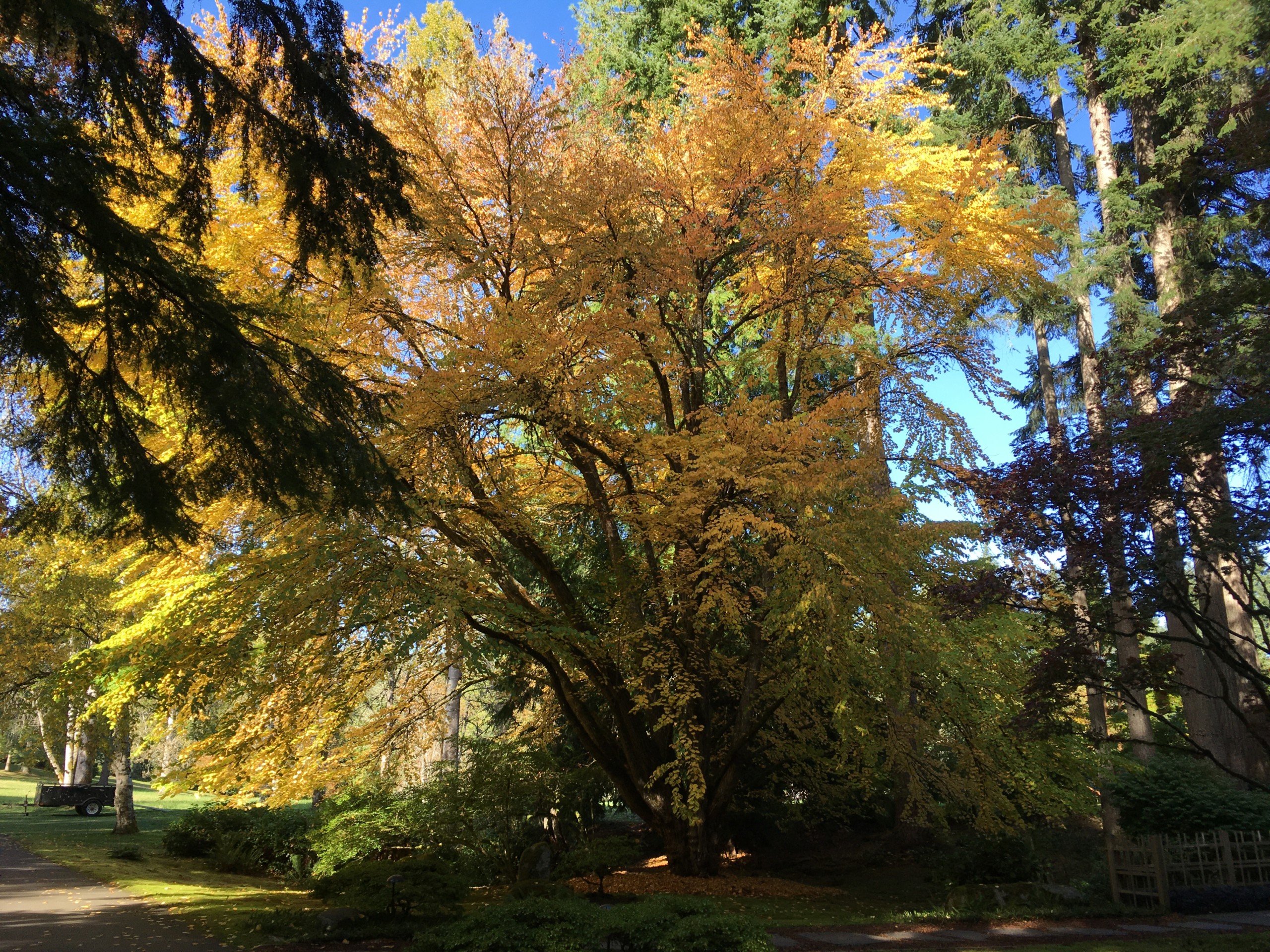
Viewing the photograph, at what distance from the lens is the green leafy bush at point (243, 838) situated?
15578mm

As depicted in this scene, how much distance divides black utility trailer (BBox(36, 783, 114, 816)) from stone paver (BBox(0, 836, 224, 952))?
1752cm

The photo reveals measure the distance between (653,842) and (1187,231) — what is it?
15.4 meters

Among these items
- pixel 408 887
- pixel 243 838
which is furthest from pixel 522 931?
pixel 243 838

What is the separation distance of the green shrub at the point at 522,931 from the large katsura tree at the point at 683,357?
248cm

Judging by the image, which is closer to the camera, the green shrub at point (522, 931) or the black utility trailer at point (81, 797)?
the green shrub at point (522, 931)

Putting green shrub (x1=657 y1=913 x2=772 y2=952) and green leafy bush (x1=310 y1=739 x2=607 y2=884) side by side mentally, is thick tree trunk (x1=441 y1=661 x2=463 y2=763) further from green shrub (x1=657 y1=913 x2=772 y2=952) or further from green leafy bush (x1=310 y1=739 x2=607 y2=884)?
green shrub (x1=657 y1=913 x2=772 y2=952)

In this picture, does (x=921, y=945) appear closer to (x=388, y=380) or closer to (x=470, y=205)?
(x=388, y=380)

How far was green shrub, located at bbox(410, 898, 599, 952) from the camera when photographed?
665cm

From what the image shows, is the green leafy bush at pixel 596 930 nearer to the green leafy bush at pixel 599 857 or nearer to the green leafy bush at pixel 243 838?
the green leafy bush at pixel 599 857

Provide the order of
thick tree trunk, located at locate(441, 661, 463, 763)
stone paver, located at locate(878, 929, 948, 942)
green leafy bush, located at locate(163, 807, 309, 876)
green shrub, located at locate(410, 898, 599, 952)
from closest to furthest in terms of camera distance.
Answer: green shrub, located at locate(410, 898, 599, 952) < stone paver, located at locate(878, 929, 948, 942) < thick tree trunk, located at locate(441, 661, 463, 763) < green leafy bush, located at locate(163, 807, 309, 876)

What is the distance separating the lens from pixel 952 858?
1194cm

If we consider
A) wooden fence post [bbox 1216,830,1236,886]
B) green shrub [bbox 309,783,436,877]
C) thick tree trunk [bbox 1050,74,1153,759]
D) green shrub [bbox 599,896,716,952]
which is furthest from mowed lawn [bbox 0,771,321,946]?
wooden fence post [bbox 1216,830,1236,886]

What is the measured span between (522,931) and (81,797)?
92.1ft

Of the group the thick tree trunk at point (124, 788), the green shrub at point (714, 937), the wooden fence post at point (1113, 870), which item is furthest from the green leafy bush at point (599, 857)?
the thick tree trunk at point (124, 788)
